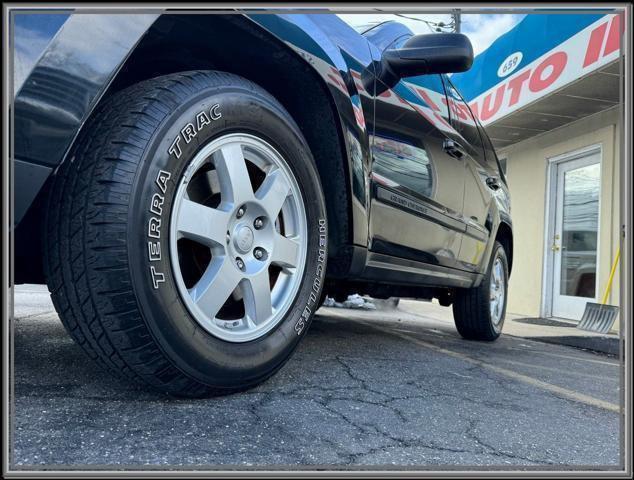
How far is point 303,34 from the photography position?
5.42 feet

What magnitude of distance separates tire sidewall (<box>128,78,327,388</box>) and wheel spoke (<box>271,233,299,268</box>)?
67 millimetres

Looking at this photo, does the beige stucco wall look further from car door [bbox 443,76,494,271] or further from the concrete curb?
car door [bbox 443,76,494,271]

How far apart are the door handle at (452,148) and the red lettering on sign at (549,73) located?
107 inches

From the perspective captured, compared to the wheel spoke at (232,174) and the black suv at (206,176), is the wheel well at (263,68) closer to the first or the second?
the black suv at (206,176)

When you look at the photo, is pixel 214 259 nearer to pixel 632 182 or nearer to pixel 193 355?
pixel 193 355

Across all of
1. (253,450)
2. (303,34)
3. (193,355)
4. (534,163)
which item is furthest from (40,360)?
(534,163)

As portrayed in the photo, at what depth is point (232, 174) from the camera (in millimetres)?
1470

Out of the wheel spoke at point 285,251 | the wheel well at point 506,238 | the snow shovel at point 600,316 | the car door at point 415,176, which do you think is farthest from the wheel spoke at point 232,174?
the snow shovel at point 600,316

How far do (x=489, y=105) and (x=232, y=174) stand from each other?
14.4 feet

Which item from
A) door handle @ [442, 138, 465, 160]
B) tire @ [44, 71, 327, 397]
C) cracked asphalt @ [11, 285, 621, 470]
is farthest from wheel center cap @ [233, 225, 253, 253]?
door handle @ [442, 138, 465, 160]

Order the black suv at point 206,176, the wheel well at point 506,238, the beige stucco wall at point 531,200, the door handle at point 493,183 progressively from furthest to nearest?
the beige stucco wall at point 531,200 < the wheel well at point 506,238 < the door handle at point 493,183 < the black suv at point 206,176

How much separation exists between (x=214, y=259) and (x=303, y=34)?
774 mm

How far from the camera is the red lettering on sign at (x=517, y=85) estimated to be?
528cm

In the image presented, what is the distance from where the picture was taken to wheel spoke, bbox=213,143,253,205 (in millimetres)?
1462
